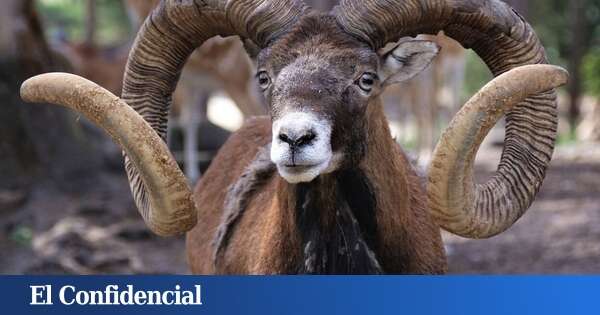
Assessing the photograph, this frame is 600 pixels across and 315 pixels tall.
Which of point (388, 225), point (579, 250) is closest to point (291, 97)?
point (388, 225)

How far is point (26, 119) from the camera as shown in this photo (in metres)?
12.6

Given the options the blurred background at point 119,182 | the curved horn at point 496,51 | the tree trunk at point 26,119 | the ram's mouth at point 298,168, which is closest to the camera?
the ram's mouth at point 298,168

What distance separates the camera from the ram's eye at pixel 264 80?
527 centimetres

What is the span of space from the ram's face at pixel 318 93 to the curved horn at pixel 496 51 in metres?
0.15

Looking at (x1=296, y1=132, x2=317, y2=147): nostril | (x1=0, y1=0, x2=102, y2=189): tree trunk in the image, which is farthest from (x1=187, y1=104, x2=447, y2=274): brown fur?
(x1=0, y1=0, x2=102, y2=189): tree trunk

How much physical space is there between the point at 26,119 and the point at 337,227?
8.06 m

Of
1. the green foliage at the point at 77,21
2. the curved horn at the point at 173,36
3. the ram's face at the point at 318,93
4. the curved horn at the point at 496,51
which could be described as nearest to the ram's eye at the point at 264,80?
the ram's face at the point at 318,93

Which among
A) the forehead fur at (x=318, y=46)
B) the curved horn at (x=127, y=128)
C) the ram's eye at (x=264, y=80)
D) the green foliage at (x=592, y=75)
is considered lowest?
the curved horn at (x=127, y=128)

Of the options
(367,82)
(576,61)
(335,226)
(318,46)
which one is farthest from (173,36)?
(576,61)

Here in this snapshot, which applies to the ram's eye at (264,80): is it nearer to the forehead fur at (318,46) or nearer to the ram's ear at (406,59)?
the forehead fur at (318,46)

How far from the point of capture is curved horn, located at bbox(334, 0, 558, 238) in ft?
17.1

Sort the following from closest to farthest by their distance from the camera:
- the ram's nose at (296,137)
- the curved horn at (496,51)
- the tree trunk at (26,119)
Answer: the ram's nose at (296,137), the curved horn at (496,51), the tree trunk at (26,119)

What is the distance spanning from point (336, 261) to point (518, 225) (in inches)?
278

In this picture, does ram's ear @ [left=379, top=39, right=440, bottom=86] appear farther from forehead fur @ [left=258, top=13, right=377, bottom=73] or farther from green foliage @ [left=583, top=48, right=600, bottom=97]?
green foliage @ [left=583, top=48, right=600, bottom=97]
